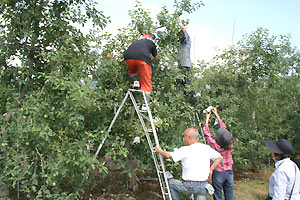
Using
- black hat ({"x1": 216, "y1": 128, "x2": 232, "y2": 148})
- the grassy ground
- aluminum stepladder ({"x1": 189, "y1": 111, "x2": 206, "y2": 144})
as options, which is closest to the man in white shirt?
black hat ({"x1": 216, "y1": 128, "x2": 232, "y2": 148})

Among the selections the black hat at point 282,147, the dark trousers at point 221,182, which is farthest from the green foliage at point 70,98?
the black hat at point 282,147

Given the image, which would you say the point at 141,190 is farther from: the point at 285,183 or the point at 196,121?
the point at 285,183

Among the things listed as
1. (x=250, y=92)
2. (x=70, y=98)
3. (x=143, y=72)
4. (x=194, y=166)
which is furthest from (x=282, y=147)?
(x=250, y=92)

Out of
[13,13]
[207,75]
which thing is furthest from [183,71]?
[13,13]

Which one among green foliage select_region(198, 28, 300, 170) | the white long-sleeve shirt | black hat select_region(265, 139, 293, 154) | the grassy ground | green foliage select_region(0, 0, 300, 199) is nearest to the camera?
the white long-sleeve shirt

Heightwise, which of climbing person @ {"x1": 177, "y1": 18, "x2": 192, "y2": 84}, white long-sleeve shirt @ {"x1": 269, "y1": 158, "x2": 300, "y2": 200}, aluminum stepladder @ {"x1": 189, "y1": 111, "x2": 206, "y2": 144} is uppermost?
climbing person @ {"x1": 177, "y1": 18, "x2": 192, "y2": 84}

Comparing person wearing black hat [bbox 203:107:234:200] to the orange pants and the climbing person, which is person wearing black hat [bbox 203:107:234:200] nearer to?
the orange pants

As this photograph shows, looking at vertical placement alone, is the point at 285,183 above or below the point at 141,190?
above

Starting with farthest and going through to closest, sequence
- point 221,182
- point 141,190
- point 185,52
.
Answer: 1. point 185,52
2. point 141,190
3. point 221,182

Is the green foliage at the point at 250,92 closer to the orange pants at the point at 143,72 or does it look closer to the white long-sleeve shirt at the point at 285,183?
the orange pants at the point at 143,72

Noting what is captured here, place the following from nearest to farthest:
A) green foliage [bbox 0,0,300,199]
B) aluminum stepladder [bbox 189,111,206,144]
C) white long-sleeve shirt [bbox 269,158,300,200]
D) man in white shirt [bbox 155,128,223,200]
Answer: white long-sleeve shirt [bbox 269,158,300,200], man in white shirt [bbox 155,128,223,200], green foliage [bbox 0,0,300,199], aluminum stepladder [bbox 189,111,206,144]

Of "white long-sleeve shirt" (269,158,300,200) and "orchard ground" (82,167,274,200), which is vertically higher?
"white long-sleeve shirt" (269,158,300,200)

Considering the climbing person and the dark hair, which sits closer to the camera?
the dark hair

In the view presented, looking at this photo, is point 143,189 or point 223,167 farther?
point 143,189
